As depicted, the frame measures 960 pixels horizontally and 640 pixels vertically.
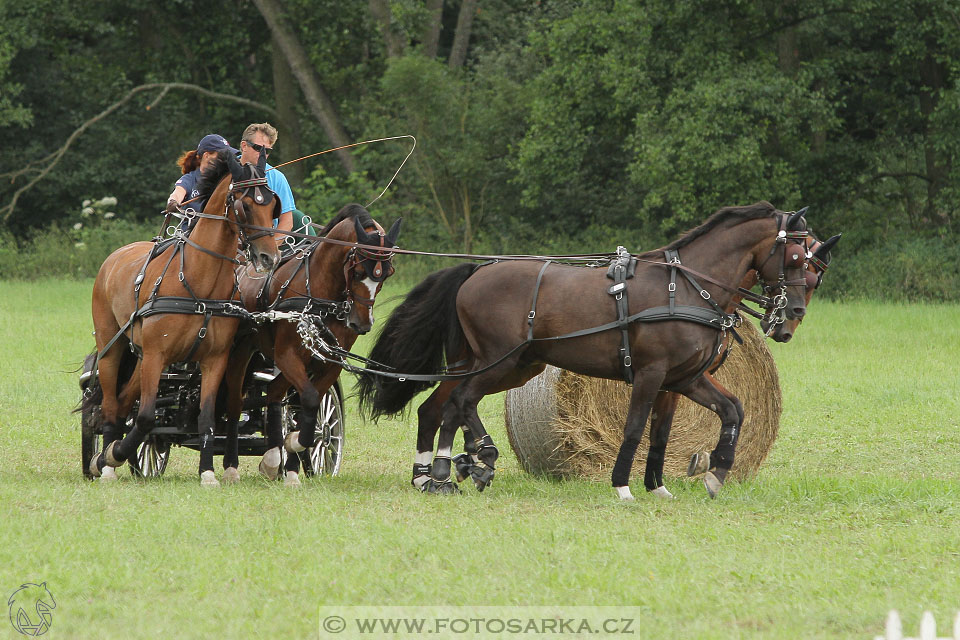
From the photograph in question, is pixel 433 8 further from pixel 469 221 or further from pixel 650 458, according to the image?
pixel 650 458

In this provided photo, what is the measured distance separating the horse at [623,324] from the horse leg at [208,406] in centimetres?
128

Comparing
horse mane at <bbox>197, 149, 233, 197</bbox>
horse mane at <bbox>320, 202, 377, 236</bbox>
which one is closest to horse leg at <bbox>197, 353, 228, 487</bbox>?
horse mane at <bbox>197, 149, 233, 197</bbox>

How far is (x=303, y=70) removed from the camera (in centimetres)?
3084

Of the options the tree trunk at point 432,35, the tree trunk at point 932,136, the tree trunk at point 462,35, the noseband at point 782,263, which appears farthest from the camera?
the tree trunk at point 462,35

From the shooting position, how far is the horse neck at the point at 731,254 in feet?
25.7

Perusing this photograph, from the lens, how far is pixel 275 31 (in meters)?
31.1

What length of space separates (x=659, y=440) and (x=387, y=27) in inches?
949

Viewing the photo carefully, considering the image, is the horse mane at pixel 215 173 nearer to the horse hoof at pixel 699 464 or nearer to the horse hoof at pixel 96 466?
the horse hoof at pixel 96 466

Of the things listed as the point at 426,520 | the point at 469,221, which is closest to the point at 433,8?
the point at 469,221

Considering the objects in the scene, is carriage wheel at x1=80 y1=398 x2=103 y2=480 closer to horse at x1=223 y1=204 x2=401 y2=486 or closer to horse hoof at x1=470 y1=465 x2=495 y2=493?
horse at x1=223 y1=204 x2=401 y2=486

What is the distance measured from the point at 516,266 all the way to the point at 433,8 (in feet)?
79.0

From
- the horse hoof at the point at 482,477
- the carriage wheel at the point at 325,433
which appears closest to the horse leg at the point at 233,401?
the carriage wheel at the point at 325,433

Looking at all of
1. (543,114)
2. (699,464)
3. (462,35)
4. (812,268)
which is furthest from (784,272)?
(462,35)

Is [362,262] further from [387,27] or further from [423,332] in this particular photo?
[387,27]
